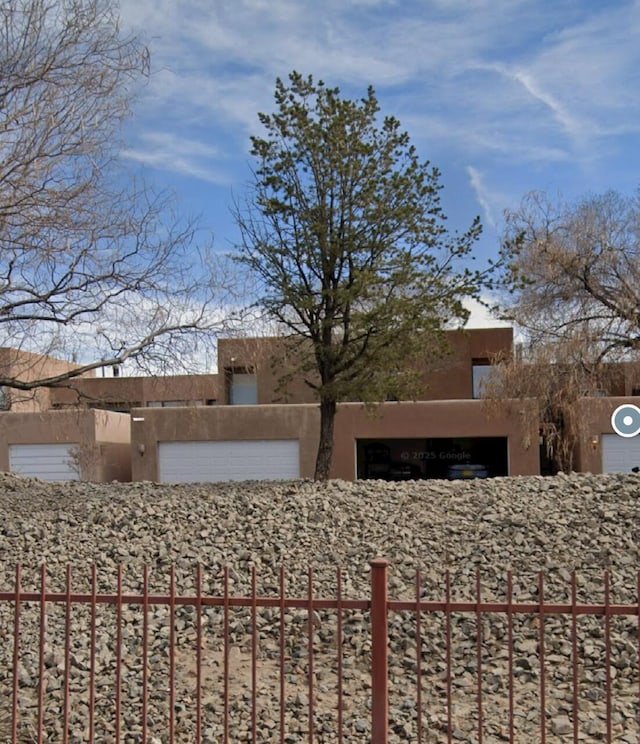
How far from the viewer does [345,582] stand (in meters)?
8.60

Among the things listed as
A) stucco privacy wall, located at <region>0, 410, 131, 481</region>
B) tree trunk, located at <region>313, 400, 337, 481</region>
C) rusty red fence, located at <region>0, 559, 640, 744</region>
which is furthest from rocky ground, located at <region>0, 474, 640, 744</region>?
stucco privacy wall, located at <region>0, 410, 131, 481</region>

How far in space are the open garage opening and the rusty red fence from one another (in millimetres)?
20500

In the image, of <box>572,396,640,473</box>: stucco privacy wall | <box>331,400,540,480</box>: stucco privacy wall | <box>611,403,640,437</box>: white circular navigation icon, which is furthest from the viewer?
<box>331,400,540,480</box>: stucco privacy wall

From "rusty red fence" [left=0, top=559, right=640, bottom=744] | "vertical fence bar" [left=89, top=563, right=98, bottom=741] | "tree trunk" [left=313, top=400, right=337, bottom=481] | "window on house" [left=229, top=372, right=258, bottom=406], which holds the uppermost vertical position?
"window on house" [left=229, top=372, right=258, bottom=406]

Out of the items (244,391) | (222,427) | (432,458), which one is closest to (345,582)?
(222,427)

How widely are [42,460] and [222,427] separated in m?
7.24

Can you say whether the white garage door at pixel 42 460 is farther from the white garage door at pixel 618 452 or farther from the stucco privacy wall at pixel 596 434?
the white garage door at pixel 618 452

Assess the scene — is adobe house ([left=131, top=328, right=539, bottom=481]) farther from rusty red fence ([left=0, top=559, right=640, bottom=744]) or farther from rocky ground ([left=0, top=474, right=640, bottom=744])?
rusty red fence ([left=0, top=559, right=640, bottom=744])

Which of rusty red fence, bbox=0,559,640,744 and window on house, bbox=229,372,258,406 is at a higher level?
window on house, bbox=229,372,258,406

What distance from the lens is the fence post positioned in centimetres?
450

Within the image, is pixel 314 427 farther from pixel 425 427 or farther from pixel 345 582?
pixel 345 582

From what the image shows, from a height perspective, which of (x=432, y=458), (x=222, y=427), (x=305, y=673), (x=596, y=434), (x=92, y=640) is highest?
(x=222, y=427)

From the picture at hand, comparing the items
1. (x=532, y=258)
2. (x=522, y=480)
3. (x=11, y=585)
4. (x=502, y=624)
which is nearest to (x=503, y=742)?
(x=502, y=624)

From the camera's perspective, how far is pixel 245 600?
4645 mm
